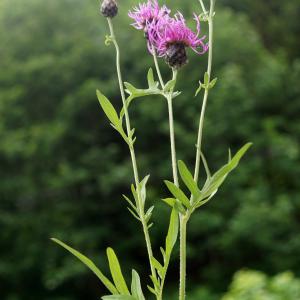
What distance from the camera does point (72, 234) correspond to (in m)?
9.30

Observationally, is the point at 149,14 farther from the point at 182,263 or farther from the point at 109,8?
the point at 182,263

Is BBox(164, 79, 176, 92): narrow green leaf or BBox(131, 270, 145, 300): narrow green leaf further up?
BBox(164, 79, 176, 92): narrow green leaf

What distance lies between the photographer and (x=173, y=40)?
133 cm

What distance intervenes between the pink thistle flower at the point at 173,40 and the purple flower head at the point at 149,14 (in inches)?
0.9

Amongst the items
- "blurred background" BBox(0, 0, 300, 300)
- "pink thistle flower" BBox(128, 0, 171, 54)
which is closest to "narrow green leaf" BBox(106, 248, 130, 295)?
"pink thistle flower" BBox(128, 0, 171, 54)

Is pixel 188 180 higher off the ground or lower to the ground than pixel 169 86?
lower

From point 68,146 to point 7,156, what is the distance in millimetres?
1207

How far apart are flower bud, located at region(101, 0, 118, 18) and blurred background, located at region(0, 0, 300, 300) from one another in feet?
24.5

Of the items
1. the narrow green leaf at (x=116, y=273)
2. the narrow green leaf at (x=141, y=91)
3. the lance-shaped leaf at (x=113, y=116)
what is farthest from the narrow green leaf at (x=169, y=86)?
the narrow green leaf at (x=116, y=273)

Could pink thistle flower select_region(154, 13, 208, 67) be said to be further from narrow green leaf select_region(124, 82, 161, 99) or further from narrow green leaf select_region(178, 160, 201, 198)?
narrow green leaf select_region(178, 160, 201, 198)

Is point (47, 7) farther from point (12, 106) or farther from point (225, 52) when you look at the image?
point (225, 52)

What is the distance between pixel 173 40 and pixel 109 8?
18cm

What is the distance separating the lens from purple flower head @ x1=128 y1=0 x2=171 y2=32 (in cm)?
134

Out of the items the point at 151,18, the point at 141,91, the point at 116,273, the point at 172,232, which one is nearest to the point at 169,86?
the point at 141,91
